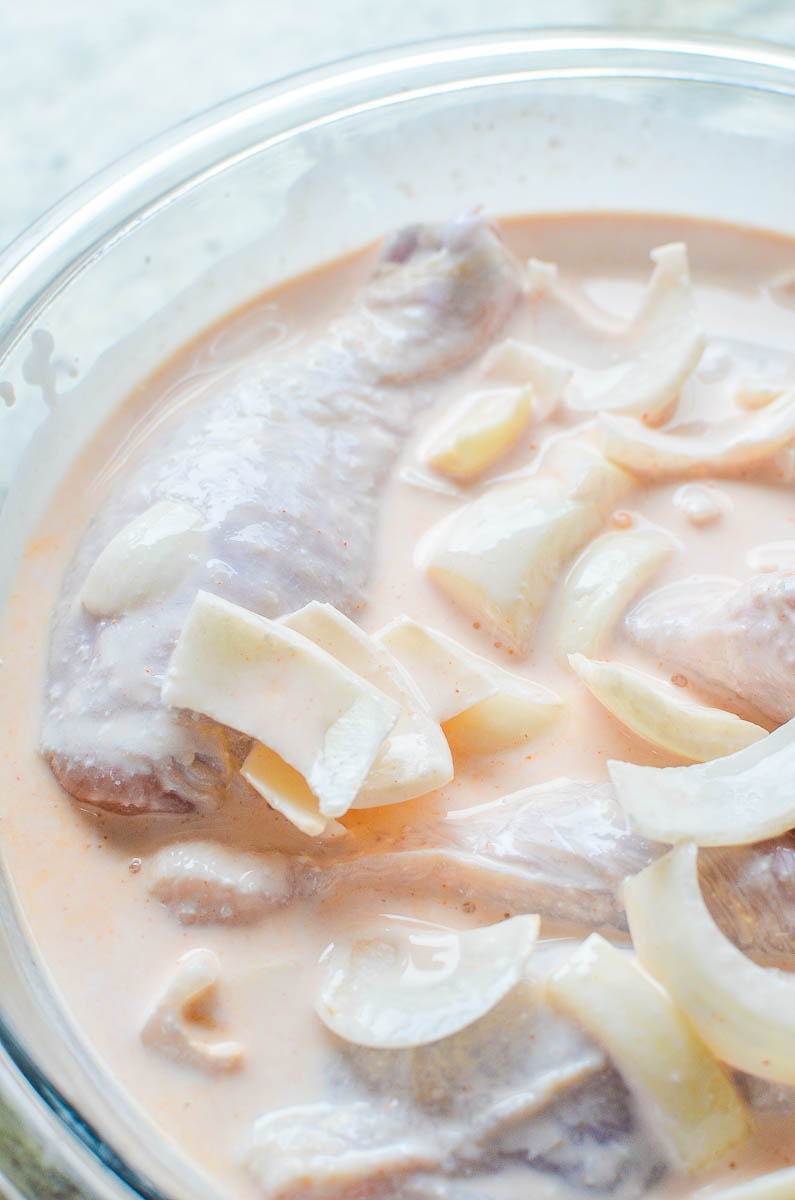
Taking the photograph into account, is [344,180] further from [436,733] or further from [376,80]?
[436,733]

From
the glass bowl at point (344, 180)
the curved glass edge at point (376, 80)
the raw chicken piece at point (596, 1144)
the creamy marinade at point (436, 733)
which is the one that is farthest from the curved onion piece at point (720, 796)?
the curved glass edge at point (376, 80)

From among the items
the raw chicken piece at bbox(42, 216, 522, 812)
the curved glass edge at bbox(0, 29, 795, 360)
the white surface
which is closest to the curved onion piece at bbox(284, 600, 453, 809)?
the raw chicken piece at bbox(42, 216, 522, 812)

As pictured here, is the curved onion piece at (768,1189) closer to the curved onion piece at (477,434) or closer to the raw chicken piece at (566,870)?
the raw chicken piece at (566,870)

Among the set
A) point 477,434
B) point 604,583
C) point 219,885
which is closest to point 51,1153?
point 219,885

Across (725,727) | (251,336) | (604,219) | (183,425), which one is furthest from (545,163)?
(725,727)

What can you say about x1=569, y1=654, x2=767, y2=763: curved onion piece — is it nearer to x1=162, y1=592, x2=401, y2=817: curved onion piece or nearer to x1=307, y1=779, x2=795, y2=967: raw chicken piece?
x1=307, y1=779, x2=795, y2=967: raw chicken piece

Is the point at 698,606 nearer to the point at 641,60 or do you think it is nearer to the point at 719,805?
the point at 719,805
